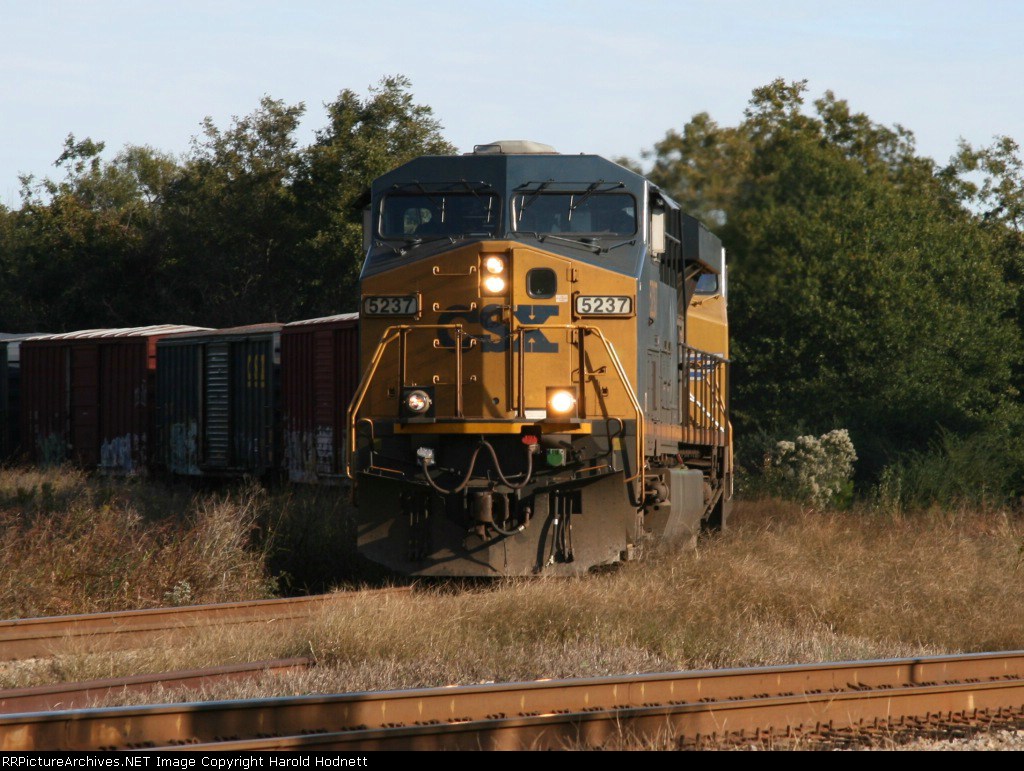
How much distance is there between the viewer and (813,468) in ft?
65.1

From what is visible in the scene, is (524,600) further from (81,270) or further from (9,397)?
(81,270)

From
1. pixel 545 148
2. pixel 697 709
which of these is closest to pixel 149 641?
pixel 697 709

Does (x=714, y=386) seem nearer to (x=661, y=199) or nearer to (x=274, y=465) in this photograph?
(x=661, y=199)

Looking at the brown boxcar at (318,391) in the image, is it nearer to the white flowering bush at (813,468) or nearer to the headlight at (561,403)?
the headlight at (561,403)

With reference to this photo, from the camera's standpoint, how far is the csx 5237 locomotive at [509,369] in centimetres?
972

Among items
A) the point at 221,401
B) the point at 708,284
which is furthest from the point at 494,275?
the point at 221,401

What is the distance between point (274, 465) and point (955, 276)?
18702mm

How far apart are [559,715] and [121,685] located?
2.54 metres

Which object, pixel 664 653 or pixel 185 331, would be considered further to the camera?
pixel 185 331

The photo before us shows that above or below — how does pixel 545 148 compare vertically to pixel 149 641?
above

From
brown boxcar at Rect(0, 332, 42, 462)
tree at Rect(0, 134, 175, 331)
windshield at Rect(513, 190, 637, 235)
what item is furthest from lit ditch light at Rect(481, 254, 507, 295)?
tree at Rect(0, 134, 175, 331)

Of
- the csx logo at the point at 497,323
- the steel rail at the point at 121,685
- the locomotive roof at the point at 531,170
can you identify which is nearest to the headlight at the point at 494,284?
the csx logo at the point at 497,323

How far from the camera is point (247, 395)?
17219mm
